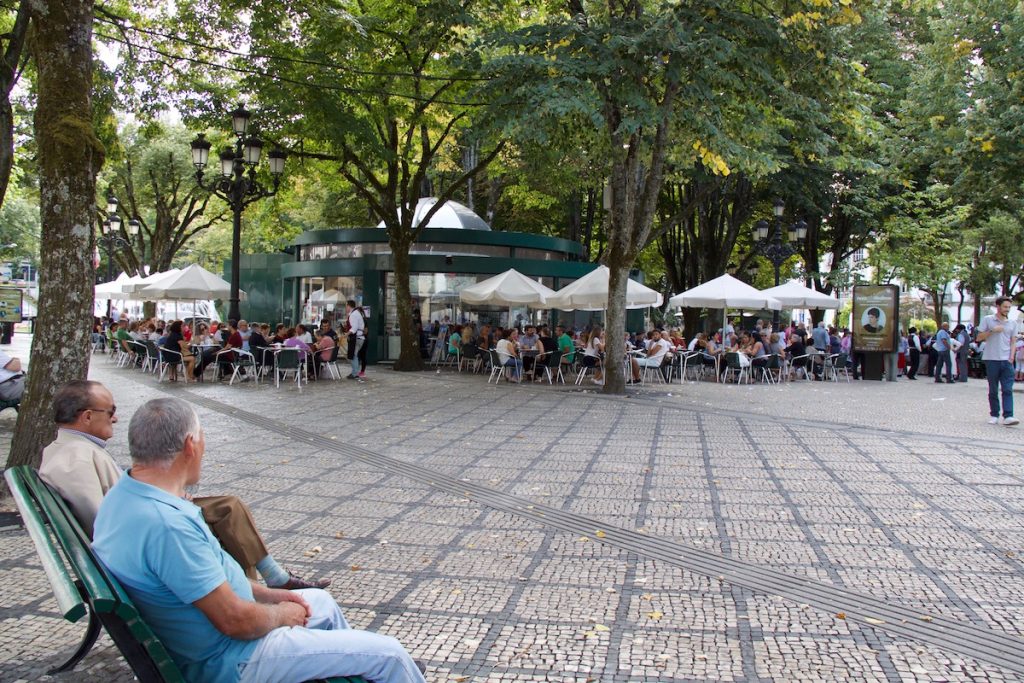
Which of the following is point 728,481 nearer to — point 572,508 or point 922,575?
point 572,508

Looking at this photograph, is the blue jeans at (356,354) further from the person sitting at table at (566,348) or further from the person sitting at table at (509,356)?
the person sitting at table at (566,348)

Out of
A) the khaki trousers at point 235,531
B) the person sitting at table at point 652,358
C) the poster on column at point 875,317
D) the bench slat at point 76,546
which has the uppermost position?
the poster on column at point 875,317

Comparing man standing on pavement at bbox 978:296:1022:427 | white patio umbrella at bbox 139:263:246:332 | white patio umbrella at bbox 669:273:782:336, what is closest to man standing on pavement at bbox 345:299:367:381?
white patio umbrella at bbox 139:263:246:332

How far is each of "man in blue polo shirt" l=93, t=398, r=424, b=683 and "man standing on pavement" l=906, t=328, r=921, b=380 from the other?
24378 mm

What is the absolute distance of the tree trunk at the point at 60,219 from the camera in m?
5.80

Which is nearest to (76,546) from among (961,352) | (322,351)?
(322,351)

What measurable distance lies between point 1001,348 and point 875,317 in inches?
393

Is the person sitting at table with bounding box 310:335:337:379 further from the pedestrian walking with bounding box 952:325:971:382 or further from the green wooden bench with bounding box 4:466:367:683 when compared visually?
the pedestrian walking with bounding box 952:325:971:382

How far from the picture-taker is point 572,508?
6520mm

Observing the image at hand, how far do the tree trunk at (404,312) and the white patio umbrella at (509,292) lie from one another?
1666 mm

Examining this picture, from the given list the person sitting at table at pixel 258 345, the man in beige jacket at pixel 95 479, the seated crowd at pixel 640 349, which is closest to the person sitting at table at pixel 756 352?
the seated crowd at pixel 640 349

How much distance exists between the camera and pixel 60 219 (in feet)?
19.2

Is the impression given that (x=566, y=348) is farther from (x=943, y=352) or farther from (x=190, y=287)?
(x=943, y=352)

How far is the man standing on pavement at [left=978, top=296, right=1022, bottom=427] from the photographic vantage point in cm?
1162
